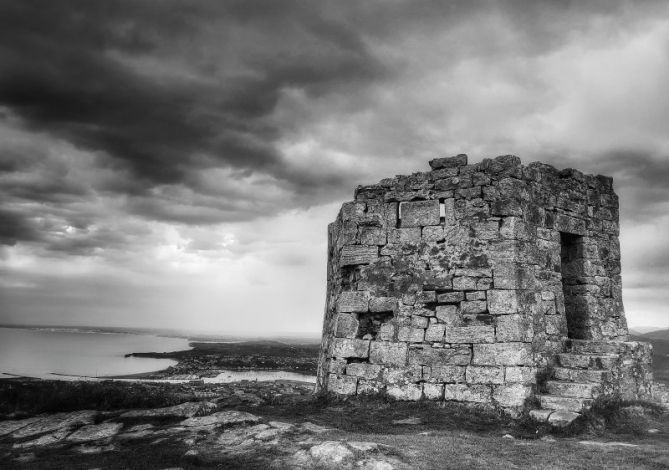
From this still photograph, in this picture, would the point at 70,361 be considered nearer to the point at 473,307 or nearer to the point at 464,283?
the point at 464,283

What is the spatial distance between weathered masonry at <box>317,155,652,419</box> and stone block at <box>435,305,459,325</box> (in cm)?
2

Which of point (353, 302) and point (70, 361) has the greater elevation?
point (353, 302)

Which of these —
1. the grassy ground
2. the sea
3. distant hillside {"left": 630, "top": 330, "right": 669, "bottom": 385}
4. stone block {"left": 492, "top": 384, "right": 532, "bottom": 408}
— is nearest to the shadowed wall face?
stone block {"left": 492, "top": 384, "right": 532, "bottom": 408}

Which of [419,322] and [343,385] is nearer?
[419,322]

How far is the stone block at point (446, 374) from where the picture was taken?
9578 mm

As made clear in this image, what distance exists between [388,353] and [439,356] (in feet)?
3.40

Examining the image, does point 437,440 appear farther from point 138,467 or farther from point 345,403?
point 138,467

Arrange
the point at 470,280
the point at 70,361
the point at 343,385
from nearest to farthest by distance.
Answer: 1. the point at 470,280
2. the point at 343,385
3. the point at 70,361

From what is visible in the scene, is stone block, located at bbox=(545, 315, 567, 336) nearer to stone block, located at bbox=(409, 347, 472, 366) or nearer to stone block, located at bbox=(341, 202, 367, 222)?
stone block, located at bbox=(409, 347, 472, 366)

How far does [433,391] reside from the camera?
9.70 metres

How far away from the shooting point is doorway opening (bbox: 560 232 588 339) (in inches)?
436

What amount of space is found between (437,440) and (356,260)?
4.58 meters

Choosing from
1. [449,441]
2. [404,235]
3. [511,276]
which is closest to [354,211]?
Result: [404,235]

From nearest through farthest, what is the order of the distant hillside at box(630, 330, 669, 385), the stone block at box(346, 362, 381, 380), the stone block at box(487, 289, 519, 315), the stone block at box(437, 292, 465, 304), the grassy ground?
the grassy ground < the stone block at box(487, 289, 519, 315) < the stone block at box(437, 292, 465, 304) < the stone block at box(346, 362, 381, 380) < the distant hillside at box(630, 330, 669, 385)
